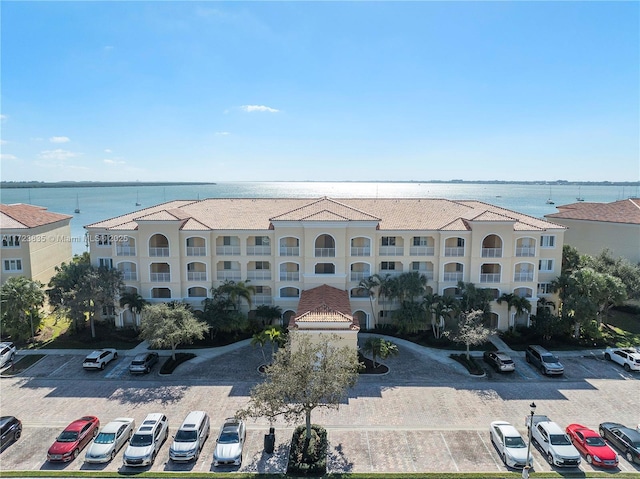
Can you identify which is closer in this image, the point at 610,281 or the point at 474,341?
the point at 474,341

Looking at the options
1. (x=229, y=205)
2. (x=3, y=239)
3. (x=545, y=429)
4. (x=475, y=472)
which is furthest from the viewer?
(x=229, y=205)

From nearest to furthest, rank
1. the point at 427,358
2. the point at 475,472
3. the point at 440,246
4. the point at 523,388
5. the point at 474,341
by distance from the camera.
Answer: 1. the point at 475,472
2. the point at 523,388
3. the point at 474,341
4. the point at 427,358
5. the point at 440,246

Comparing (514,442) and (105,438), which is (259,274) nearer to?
(105,438)

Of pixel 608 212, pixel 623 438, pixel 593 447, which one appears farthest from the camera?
pixel 608 212

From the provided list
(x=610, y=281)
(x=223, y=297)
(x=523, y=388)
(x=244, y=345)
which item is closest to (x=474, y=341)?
(x=523, y=388)

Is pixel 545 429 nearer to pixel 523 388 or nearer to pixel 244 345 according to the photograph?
pixel 523 388

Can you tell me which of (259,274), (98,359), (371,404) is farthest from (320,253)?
(98,359)
